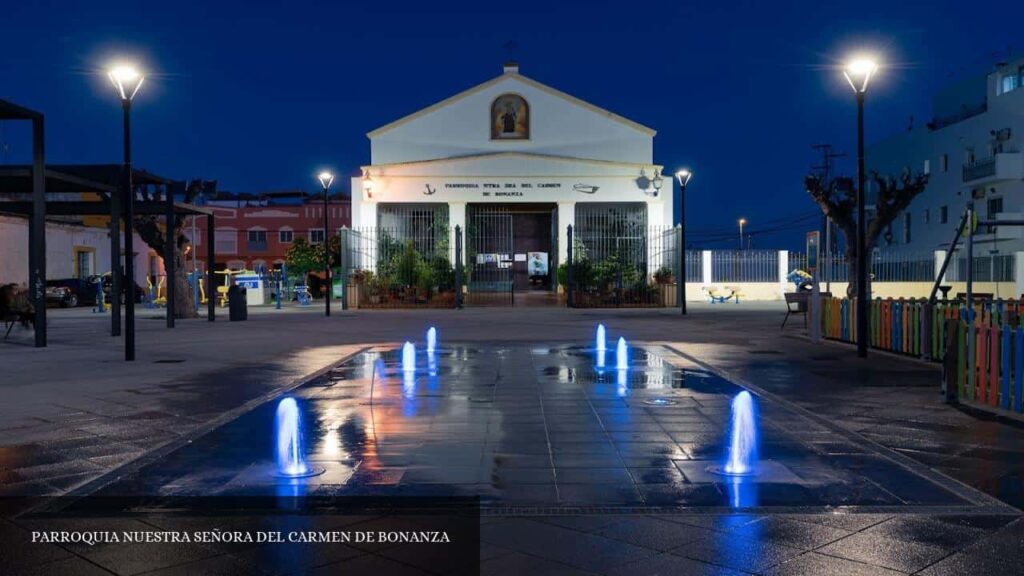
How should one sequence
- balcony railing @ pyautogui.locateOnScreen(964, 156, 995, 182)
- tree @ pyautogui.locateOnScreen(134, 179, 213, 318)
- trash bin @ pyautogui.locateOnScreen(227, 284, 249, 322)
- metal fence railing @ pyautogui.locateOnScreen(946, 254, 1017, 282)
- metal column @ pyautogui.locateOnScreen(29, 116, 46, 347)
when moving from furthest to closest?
balcony railing @ pyautogui.locateOnScreen(964, 156, 995, 182), metal fence railing @ pyautogui.locateOnScreen(946, 254, 1017, 282), tree @ pyautogui.locateOnScreen(134, 179, 213, 318), trash bin @ pyautogui.locateOnScreen(227, 284, 249, 322), metal column @ pyautogui.locateOnScreen(29, 116, 46, 347)

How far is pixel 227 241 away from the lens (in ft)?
233

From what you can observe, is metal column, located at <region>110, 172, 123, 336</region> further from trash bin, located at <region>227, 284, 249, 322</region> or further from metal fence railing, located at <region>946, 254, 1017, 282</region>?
metal fence railing, located at <region>946, 254, 1017, 282</region>

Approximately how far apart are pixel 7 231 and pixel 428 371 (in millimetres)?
36556

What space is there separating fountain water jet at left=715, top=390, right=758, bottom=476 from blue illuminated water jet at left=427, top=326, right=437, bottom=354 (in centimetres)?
782

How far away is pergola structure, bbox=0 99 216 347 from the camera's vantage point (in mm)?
17516

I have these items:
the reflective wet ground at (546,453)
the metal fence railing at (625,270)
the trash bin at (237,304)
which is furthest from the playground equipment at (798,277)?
the reflective wet ground at (546,453)

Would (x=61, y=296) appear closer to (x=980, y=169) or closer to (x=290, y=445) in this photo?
(x=290, y=445)

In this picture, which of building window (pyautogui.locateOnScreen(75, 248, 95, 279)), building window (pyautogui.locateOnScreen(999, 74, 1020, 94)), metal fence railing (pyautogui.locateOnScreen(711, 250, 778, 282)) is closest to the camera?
metal fence railing (pyautogui.locateOnScreen(711, 250, 778, 282))

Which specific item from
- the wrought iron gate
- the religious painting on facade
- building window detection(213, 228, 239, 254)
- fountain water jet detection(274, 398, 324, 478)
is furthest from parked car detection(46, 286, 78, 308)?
fountain water jet detection(274, 398, 324, 478)

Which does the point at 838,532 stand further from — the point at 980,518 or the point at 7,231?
the point at 7,231

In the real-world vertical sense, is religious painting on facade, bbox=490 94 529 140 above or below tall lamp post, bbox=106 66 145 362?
above

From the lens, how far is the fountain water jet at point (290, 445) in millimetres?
7129

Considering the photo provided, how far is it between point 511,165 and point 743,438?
33815 mm

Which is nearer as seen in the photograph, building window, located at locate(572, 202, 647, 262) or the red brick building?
building window, located at locate(572, 202, 647, 262)
